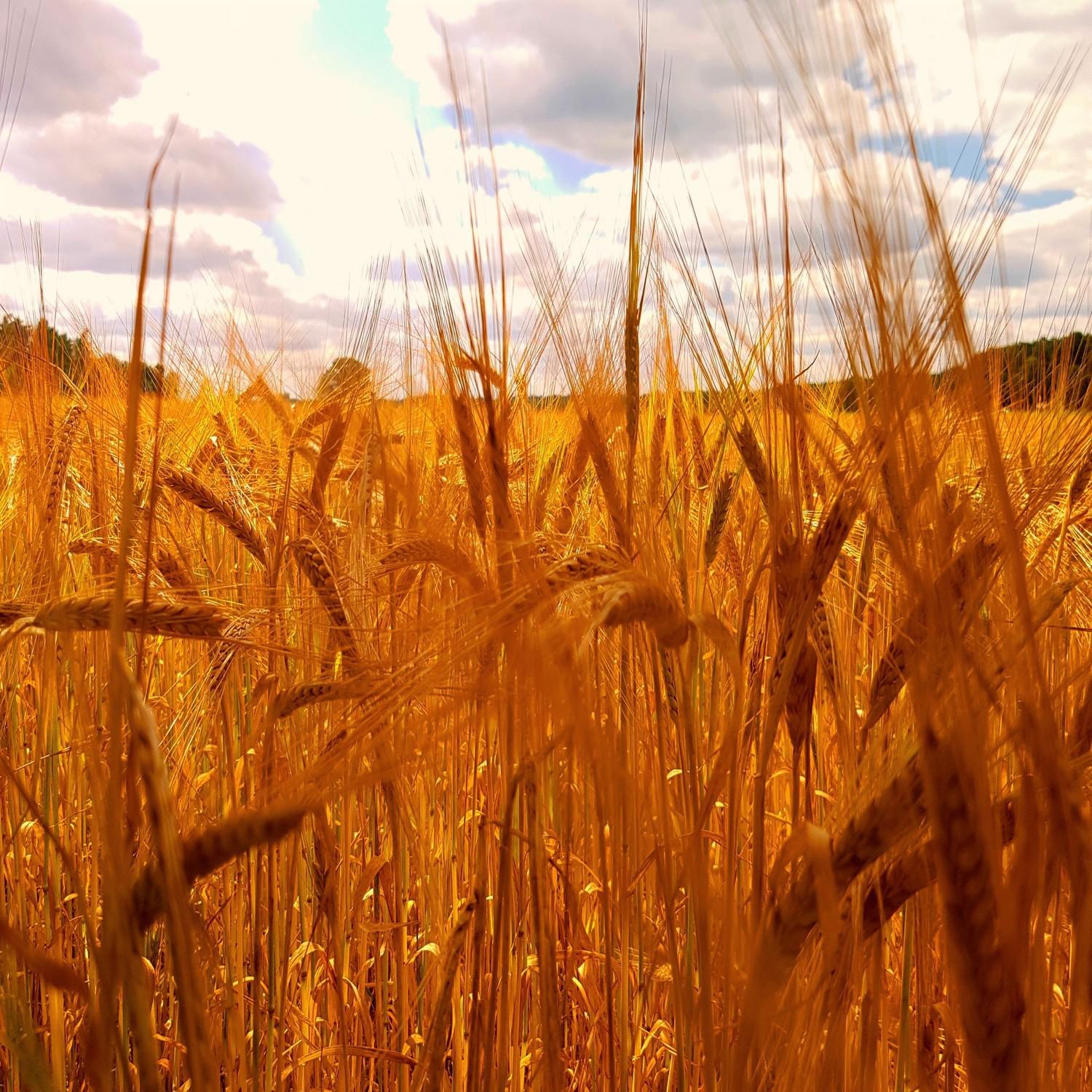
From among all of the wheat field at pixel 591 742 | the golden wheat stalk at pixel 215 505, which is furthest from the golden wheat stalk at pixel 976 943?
the golden wheat stalk at pixel 215 505

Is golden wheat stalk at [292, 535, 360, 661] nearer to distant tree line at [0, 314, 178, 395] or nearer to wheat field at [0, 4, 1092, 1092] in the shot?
wheat field at [0, 4, 1092, 1092]

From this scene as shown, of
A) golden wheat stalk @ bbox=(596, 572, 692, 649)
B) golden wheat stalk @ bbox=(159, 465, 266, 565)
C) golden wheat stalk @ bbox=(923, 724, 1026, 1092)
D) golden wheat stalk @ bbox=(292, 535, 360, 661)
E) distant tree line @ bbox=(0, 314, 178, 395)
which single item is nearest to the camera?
golden wheat stalk @ bbox=(923, 724, 1026, 1092)

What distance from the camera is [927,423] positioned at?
2.10 ft

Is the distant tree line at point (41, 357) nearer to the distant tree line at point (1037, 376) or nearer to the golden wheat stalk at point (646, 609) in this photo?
the golden wheat stalk at point (646, 609)

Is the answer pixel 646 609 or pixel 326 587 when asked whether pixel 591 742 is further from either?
pixel 326 587

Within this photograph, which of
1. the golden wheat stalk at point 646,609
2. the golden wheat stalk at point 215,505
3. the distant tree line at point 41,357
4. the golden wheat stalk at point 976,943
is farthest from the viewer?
the distant tree line at point 41,357

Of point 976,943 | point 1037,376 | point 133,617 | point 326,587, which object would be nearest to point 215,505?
point 326,587

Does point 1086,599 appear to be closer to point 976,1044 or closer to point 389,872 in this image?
point 976,1044

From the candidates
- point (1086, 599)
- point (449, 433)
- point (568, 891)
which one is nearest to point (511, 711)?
point (568, 891)

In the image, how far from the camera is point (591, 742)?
63 centimetres

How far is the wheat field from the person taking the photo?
0.51m

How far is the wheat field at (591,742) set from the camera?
0.51 meters

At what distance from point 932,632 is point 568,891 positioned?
Result: 0.55 m

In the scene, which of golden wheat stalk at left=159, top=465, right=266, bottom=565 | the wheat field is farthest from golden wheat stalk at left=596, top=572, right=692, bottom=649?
golden wheat stalk at left=159, top=465, right=266, bottom=565
